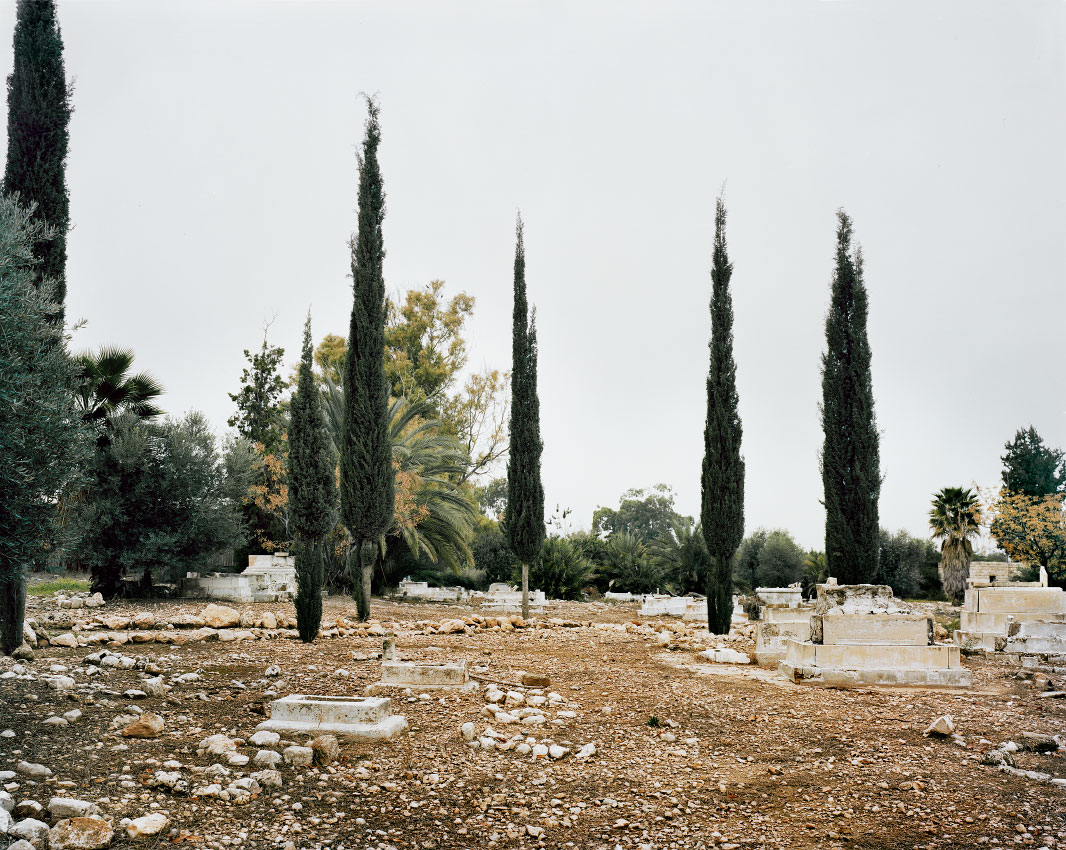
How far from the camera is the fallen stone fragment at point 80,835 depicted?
11.9 ft

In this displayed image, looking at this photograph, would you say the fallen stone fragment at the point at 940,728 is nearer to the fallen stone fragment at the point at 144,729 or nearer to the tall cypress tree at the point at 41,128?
the fallen stone fragment at the point at 144,729

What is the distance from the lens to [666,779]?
521 cm

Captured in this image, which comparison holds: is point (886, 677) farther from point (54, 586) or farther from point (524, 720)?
point (54, 586)

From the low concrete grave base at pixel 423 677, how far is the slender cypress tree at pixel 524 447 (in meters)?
9.44

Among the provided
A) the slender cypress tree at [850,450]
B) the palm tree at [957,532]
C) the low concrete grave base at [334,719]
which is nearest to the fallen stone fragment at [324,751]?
the low concrete grave base at [334,719]

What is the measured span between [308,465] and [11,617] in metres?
4.55

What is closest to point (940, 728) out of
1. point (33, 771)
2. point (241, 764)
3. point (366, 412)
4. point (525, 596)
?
point (241, 764)

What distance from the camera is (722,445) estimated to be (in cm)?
1622

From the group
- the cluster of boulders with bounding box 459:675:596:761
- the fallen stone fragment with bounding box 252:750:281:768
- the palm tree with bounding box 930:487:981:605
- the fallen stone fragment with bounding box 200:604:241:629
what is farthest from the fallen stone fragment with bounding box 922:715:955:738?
the palm tree with bounding box 930:487:981:605

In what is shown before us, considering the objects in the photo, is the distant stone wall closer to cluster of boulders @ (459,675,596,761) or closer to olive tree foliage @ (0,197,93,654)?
cluster of boulders @ (459,675,596,761)

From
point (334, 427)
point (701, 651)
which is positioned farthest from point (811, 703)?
point (334, 427)

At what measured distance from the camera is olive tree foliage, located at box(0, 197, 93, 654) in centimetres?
670

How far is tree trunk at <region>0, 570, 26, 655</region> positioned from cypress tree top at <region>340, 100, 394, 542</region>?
21.4 feet

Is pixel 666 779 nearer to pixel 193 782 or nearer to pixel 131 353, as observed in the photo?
pixel 193 782
